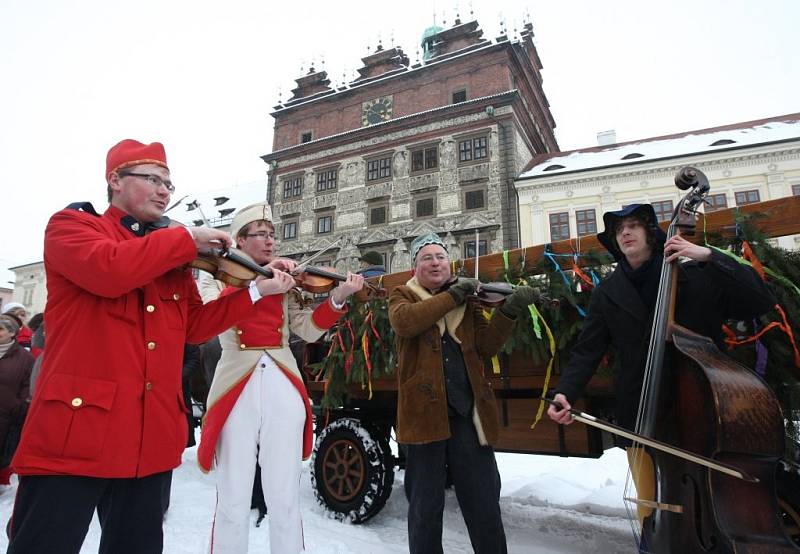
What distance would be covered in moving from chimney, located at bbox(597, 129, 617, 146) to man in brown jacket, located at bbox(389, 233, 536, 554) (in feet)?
83.0

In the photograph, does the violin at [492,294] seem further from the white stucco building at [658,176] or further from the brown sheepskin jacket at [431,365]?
the white stucco building at [658,176]

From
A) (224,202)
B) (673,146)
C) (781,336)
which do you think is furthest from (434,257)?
(224,202)

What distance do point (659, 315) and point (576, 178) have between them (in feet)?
64.6

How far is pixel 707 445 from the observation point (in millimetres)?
1675

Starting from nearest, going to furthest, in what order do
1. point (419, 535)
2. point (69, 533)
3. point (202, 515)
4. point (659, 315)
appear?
point (69, 533) → point (659, 315) → point (419, 535) → point (202, 515)

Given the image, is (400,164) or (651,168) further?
(400,164)

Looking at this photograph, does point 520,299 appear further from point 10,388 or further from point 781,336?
point 10,388

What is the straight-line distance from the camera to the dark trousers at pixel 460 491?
2221 millimetres

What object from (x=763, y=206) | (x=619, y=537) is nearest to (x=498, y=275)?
(x=763, y=206)

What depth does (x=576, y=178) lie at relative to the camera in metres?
19.9

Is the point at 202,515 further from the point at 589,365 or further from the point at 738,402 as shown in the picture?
the point at 738,402

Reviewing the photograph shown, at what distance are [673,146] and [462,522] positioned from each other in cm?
2214

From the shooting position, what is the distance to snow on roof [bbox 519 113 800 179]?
1880 cm

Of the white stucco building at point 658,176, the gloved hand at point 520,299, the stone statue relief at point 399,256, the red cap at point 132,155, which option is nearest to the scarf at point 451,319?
the gloved hand at point 520,299
